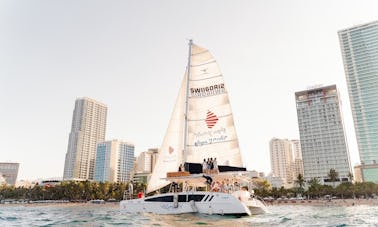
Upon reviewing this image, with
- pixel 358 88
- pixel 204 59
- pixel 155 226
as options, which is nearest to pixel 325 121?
pixel 358 88

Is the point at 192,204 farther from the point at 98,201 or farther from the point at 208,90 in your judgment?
the point at 98,201

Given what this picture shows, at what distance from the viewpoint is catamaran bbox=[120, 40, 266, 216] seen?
24.5 m

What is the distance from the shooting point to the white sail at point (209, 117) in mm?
27656


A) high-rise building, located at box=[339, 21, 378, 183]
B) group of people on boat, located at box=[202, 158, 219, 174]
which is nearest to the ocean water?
group of people on boat, located at box=[202, 158, 219, 174]

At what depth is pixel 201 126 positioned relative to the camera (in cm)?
2870

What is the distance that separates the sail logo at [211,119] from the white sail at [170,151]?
3574mm

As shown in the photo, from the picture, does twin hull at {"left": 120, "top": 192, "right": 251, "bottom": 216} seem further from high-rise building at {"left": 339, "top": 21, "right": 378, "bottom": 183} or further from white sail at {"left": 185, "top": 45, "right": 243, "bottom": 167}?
high-rise building at {"left": 339, "top": 21, "right": 378, "bottom": 183}

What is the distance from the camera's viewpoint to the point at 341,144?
506ft

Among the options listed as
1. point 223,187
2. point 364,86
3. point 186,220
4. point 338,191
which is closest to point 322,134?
point 364,86

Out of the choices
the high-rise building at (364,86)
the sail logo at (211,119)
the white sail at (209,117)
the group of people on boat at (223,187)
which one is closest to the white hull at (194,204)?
the group of people on boat at (223,187)

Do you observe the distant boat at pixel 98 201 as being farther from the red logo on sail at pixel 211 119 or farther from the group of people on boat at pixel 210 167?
the group of people on boat at pixel 210 167

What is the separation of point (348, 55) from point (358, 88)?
65.0 ft

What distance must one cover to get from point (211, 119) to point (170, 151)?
5.26 metres

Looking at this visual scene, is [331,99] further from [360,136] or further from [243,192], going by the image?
[243,192]
